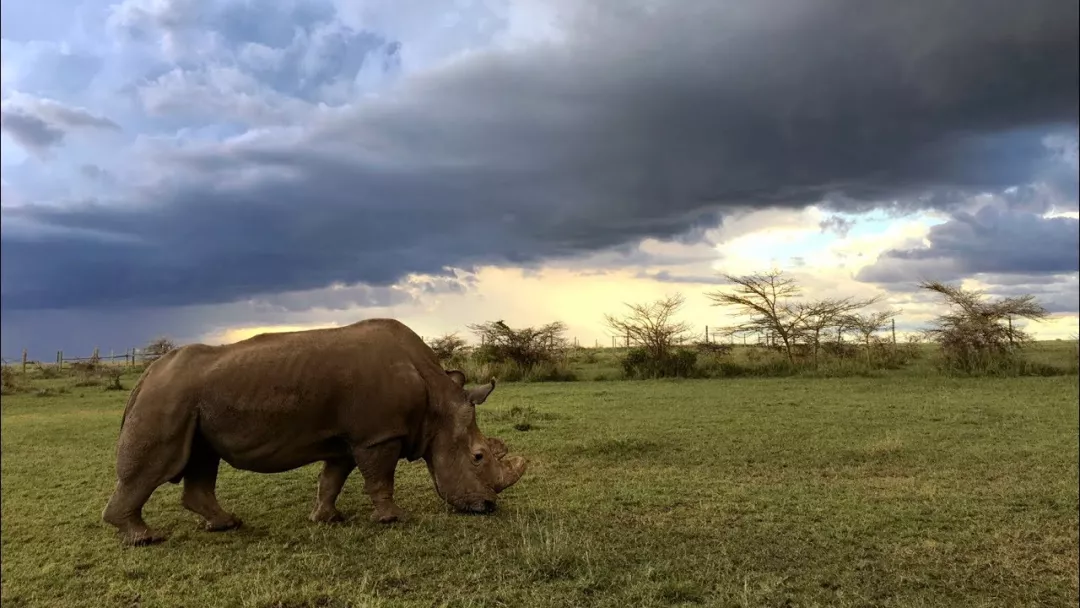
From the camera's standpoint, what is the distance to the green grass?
198 inches

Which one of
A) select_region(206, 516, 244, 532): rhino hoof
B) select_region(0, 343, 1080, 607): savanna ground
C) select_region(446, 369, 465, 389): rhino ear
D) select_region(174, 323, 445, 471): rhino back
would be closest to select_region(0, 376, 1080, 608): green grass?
select_region(0, 343, 1080, 607): savanna ground

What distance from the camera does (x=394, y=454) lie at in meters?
6.68

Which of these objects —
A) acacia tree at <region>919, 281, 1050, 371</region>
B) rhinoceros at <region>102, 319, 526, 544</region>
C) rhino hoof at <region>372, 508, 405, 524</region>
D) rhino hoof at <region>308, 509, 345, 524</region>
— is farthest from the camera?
acacia tree at <region>919, 281, 1050, 371</region>

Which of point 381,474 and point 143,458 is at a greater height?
point 143,458

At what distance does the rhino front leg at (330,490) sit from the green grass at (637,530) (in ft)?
1.05

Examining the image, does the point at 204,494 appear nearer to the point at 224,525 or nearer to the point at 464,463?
the point at 224,525

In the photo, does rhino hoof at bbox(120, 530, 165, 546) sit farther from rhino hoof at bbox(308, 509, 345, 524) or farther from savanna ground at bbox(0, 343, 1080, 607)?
rhino hoof at bbox(308, 509, 345, 524)

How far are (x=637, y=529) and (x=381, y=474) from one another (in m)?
2.54

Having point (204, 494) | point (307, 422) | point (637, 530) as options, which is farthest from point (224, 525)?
point (637, 530)

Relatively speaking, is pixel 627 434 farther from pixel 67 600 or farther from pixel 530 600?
pixel 67 600

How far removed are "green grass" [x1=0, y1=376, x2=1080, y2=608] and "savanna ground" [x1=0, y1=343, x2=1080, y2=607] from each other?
0.03 m

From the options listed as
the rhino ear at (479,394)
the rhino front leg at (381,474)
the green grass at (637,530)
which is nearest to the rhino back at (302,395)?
the rhino front leg at (381,474)

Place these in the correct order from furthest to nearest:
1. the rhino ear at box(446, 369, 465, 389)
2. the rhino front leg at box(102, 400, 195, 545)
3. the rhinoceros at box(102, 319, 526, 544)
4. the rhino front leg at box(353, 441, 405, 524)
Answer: the rhino ear at box(446, 369, 465, 389) < the rhino front leg at box(353, 441, 405, 524) < the rhinoceros at box(102, 319, 526, 544) < the rhino front leg at box(102, 400, 195, 545)

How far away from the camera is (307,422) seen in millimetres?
6395
